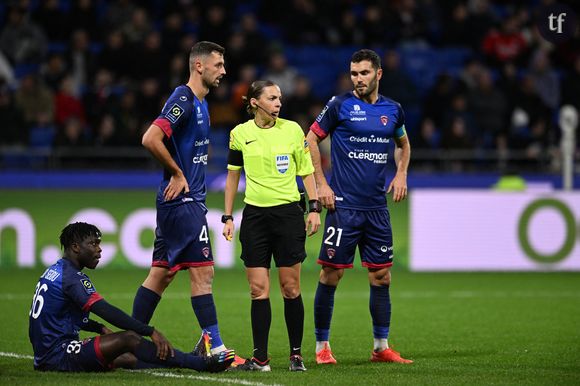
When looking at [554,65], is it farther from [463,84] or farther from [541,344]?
[541,344]

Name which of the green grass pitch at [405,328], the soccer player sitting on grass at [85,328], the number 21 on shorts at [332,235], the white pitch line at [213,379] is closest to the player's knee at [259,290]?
the soccer player sitting on grass at [85,328]

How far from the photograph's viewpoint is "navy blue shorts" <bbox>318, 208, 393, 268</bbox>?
9.02m

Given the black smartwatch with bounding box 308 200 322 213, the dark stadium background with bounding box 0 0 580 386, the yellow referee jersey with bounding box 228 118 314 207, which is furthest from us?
the dark stadium background with bounding box 0 0 580 386

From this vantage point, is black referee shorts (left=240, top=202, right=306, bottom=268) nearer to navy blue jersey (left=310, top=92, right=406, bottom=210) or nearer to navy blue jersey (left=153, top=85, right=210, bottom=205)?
navy blue jersey (left=153, top=85, right=210, bottom=205)

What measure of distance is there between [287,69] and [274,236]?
11.4 m

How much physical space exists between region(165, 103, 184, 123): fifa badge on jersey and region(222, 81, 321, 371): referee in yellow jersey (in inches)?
22.1

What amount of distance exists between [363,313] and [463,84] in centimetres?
882

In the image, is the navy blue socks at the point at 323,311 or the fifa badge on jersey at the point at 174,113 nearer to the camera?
the fifa badge on jersey at the point at 174,113

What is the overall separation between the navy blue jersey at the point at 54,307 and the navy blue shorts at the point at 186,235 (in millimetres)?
752

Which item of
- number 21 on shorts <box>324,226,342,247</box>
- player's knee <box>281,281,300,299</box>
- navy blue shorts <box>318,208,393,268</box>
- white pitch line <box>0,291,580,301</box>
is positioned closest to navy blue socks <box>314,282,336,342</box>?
navy blue shorts <box>318,208,393,268</box>

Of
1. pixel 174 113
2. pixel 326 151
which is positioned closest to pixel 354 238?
pixel 174 113

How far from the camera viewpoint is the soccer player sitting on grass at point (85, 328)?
7.76 meters

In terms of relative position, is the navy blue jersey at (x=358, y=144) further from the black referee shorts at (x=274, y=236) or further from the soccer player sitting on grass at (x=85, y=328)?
the soccer player sitting on grass at (x=85, y=328)

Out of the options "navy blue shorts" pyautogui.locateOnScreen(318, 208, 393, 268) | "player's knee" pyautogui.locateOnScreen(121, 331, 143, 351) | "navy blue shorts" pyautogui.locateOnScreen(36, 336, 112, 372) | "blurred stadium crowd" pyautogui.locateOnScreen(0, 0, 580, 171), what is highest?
"blurred stadium crowd" pyautogui.locateOnScreen(0, 0, 580, 171)
